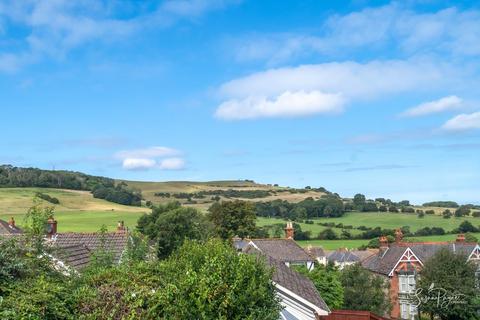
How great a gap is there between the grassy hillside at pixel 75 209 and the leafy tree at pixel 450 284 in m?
53.3

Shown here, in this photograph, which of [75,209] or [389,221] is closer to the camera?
[75,209]

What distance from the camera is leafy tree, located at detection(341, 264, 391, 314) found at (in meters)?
39.4

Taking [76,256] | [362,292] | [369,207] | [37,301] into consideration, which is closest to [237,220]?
[362,292]

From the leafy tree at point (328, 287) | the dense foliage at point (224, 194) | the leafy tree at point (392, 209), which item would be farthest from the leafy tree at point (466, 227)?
the leafy tree at point (328, 287)

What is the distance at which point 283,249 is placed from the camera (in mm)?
57250

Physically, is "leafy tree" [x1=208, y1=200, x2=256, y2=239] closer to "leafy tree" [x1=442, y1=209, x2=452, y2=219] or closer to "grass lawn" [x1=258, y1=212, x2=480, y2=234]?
"grass lawn" [x1=258, y1=212, x2=480, y2=234]

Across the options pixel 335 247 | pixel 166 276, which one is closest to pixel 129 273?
pixel 166 276

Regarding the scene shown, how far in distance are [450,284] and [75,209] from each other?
265 ft

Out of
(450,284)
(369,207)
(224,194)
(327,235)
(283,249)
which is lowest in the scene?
(327,235)

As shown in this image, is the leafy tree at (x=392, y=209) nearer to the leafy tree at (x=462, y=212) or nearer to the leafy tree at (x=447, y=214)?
the leafy tree at (x=447, y=214)

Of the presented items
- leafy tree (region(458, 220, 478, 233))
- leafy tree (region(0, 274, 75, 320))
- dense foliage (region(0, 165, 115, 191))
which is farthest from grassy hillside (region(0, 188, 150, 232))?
leafy tree (region(0, 274, 75, 320))

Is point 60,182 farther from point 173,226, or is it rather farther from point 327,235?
point 173,226

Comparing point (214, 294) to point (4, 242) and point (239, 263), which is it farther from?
point (4, 242)

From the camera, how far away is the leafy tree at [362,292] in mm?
39438
